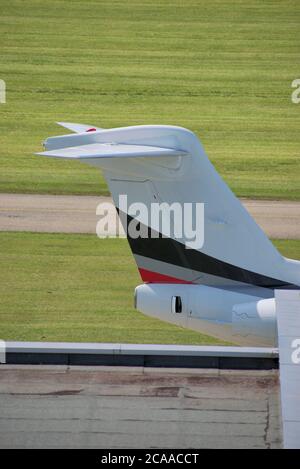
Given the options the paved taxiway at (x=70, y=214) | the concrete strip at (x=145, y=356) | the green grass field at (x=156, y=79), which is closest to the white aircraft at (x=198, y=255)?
the concrete strip at (x=145, y=356)

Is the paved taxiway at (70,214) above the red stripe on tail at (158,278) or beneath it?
above

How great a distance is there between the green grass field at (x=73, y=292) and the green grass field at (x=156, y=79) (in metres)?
3.76

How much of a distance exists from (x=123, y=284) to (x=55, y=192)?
6160 mm

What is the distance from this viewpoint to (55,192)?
27422 millimetres

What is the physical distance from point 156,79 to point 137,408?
2256cm

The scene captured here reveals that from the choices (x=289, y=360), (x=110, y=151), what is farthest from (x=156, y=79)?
(x=289, y=360)

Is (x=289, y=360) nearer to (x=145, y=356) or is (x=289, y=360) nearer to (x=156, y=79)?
(x=145, y=356)

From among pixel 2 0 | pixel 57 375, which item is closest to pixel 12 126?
pixel 2 0

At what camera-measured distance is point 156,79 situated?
36062 millimetres

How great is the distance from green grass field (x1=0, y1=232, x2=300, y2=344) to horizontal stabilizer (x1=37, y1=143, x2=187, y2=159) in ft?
18.4

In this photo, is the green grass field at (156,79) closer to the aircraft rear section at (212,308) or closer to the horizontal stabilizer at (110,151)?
the aircraft rear section at (212,308)

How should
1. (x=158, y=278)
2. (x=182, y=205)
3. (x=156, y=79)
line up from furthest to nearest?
(x=156, y=79), (x=158, y=278), (x=182, y=205)

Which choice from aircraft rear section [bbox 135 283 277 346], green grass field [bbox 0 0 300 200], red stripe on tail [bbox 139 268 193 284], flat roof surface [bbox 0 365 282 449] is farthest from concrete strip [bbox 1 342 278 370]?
green grass field [bbox 0 0 300 200]

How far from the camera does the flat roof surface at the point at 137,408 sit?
553 inches
